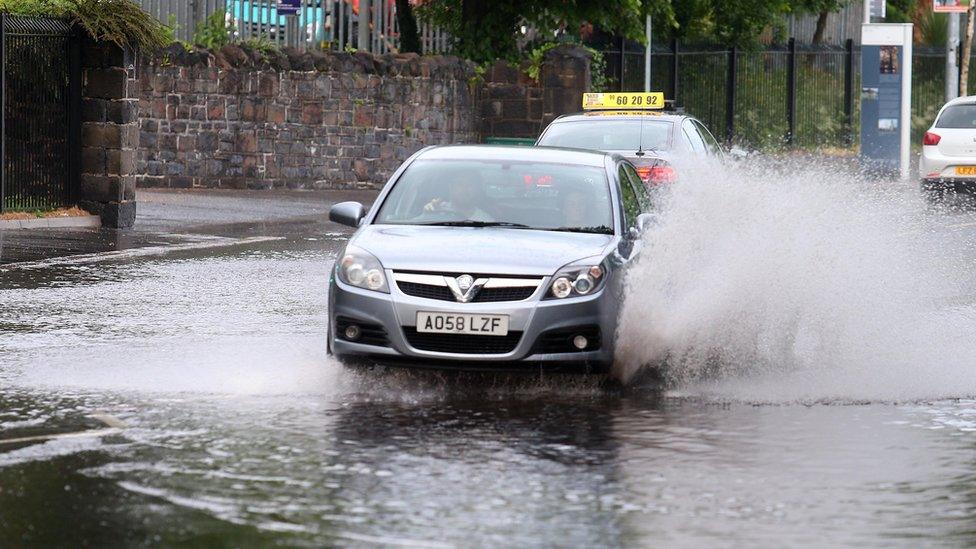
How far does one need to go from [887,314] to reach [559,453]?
5094 mm

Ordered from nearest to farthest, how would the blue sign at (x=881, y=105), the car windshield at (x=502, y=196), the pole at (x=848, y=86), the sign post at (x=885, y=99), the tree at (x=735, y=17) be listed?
the car windshield at (x=502, y=196)
the sign post at (x=885, y=99)
the blue sign at (x=881, y=105)
the tree at (x=735, y=17)
the pole at (x=848, y=86)

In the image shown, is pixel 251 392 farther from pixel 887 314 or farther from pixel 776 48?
pixel 776 48

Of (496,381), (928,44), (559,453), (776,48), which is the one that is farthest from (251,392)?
(928,44)

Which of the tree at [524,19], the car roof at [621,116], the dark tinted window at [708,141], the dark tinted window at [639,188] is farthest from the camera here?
the tree at [524,19]

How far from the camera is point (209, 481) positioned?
24.9ft

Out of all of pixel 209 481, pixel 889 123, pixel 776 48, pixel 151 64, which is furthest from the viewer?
pixel 776 48

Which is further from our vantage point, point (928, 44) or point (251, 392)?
point (928, 44)

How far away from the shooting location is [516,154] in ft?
38.8

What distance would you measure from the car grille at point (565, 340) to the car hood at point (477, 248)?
33cm

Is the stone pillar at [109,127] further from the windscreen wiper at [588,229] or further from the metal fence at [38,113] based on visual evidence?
the windscreen wiper at [588,229]

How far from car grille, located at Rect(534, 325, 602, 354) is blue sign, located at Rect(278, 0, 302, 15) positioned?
71.3 ft

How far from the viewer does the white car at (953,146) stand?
29.2 meters

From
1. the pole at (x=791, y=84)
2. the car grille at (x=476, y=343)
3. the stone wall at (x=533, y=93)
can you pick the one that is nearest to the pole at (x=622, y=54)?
the stone wall at (x=533, y=93)

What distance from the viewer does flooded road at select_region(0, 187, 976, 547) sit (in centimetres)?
685
